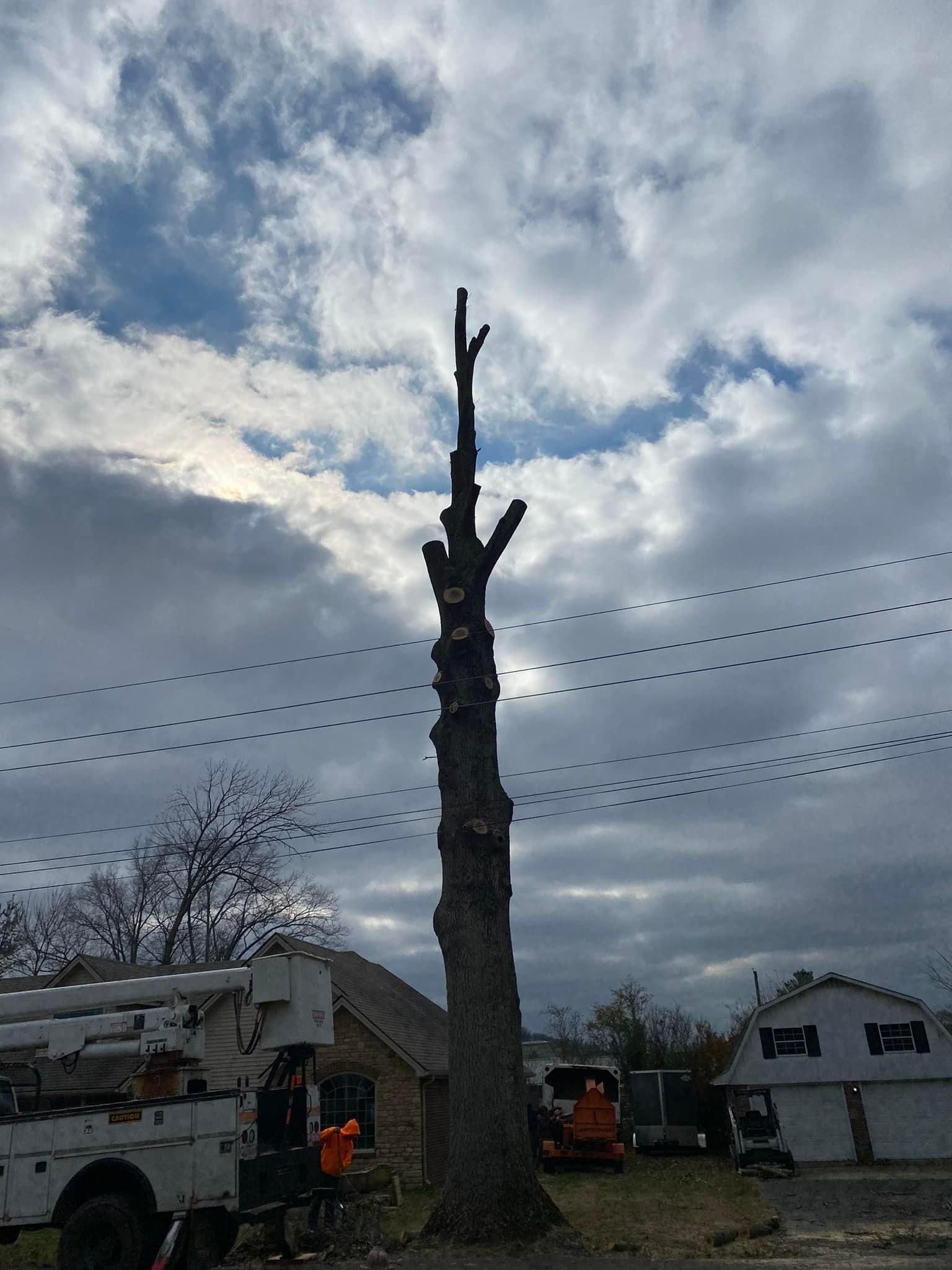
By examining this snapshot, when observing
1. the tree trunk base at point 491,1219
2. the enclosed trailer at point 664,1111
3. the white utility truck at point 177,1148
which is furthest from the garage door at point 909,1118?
the white utility truck at point 177,1148

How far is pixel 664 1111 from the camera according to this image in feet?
92.3

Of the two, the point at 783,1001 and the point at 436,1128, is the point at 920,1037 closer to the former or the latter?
the point at 783,1001

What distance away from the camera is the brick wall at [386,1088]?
20.8 meters

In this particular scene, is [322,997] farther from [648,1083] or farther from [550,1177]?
[648,1083]

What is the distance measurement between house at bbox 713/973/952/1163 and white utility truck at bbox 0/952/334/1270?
2189cm

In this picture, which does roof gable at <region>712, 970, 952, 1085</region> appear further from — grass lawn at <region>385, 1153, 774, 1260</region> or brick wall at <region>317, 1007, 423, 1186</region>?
brick wall at <region>317, 1007, 423, 1186</region>

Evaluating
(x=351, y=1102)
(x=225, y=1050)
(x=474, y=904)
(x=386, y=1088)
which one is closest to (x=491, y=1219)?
(x=474, y=904)

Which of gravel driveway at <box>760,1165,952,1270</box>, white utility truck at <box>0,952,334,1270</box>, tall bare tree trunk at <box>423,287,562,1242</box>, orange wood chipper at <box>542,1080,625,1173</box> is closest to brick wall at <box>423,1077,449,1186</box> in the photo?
orange wood chipper at <box>542,1080,625,1173</box>

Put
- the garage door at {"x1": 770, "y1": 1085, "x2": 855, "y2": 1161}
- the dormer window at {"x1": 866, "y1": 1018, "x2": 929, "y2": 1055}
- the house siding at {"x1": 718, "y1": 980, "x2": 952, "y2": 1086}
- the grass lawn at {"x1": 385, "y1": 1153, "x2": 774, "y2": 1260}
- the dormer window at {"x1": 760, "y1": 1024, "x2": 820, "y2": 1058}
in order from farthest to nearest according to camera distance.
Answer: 1. the dormer window at {"x1": 760, "y1": 1024, "x2": 820, "y2": 1058}
2. the dormer window at {"x1": 866, "y1": 1018, "x2": 929, "y2": 1055}
3. the house siding at {"x1": 718, "y1": 980, "x2": 952, "y2": 1086}
4. the garage door at {"x1": 770, "y1": 1085, "x2": 855, "y2": 1161}
5. the grass lawn at {"x1": 385, "y1": 1153, "x2": 774, "y2": 1260}

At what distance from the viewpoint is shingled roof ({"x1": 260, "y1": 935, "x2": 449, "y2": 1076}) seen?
21.7m

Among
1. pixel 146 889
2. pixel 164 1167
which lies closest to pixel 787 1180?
pixel 164 1167

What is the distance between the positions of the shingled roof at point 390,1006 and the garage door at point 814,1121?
33.5 ft

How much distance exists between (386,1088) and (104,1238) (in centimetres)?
1357

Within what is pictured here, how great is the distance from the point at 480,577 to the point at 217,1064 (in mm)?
15754
